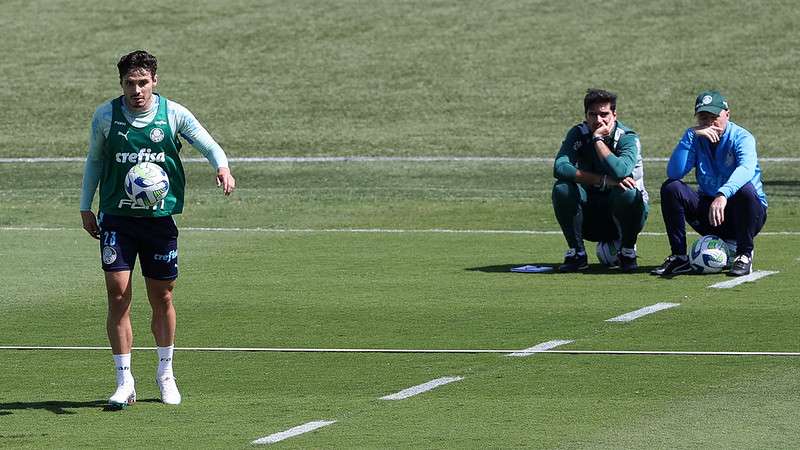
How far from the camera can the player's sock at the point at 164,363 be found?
30.6 feet

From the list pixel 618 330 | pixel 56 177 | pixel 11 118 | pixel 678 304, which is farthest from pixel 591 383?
pixel 11 118

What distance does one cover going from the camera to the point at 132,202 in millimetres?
9289

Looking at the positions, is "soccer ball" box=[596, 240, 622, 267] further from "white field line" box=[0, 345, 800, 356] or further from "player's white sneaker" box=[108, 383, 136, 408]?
"player's white sneaker" box=[108, 383, 136, 408]

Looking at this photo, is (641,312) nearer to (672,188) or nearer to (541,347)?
(541,347)

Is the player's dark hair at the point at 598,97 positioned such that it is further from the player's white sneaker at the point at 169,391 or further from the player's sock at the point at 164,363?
the player's white sneaker at the point at 169,391

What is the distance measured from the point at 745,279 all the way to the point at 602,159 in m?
1.53

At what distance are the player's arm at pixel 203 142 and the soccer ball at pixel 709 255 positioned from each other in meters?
6.38

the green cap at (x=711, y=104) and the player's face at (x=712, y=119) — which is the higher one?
the green cap at (x=711, y=104)

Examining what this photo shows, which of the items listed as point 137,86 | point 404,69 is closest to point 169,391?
point 137,86

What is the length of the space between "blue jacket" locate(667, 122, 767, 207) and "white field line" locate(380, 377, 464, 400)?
211 inches

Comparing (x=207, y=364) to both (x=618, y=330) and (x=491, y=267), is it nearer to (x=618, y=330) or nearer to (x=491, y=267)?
(x=618, y=330)

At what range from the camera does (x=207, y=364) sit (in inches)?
416

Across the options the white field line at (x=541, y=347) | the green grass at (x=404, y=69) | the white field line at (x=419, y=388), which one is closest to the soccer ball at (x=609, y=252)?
the white field line at (x=541, y=347)

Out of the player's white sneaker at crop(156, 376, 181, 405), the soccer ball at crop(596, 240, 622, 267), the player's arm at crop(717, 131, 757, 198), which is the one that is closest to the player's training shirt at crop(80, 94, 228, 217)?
the player's white sneaker at crop(156, 376, 181, 405)
